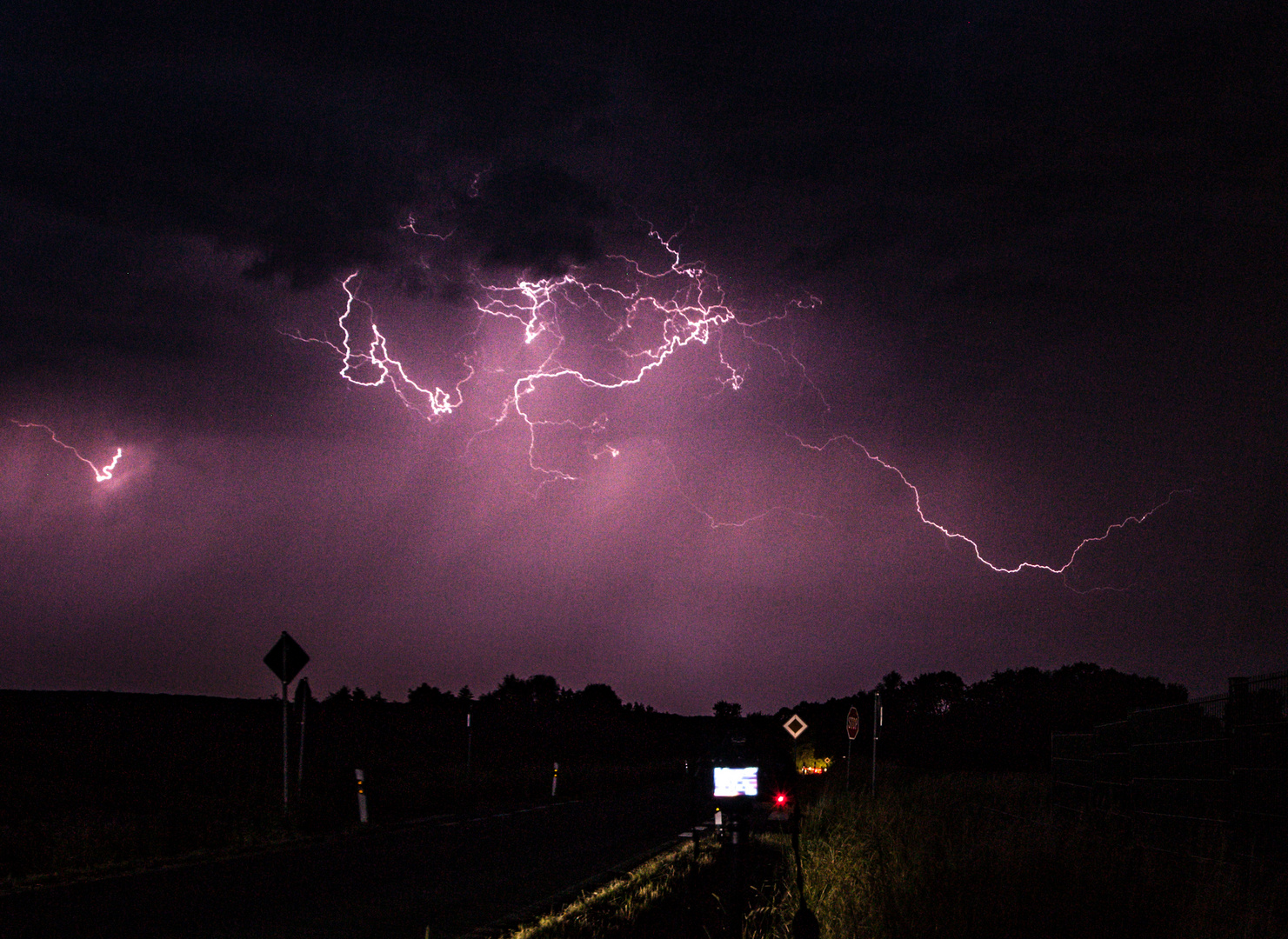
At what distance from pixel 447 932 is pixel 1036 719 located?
7156 centimetres

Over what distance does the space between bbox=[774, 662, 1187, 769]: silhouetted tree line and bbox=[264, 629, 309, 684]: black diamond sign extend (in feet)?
94.2

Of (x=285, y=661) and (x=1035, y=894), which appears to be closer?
(x=1035, y=894)

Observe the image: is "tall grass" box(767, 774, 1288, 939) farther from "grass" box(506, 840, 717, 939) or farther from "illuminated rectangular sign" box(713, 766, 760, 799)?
"illuminated rectangular sign" box(713, 766, 760, 799)

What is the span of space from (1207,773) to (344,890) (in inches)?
322

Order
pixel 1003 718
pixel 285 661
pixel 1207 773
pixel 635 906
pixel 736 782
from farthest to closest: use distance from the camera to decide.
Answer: pixel 1003 718 < pixel 285 661 < pixel 1207 773 < pixel 635 906 < pixel 736 782

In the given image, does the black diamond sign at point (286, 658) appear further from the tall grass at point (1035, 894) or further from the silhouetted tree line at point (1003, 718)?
the silhouetted tree line at point (1003, 718)

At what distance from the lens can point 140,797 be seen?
30.0m

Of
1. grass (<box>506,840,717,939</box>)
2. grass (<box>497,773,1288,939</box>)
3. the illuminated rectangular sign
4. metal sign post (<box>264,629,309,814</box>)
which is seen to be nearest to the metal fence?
grass (<box>497,773,1288,939</box>)

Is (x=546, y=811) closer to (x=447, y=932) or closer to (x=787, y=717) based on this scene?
(x=787, y=717)

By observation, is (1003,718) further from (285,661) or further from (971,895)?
(971,895)

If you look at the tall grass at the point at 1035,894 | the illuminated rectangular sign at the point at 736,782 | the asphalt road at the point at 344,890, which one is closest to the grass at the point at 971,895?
the tall grass at the point at 1035,894

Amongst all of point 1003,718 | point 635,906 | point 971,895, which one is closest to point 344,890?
point 635,906

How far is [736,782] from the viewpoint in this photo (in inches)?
372

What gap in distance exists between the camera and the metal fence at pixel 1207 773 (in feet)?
34.7
